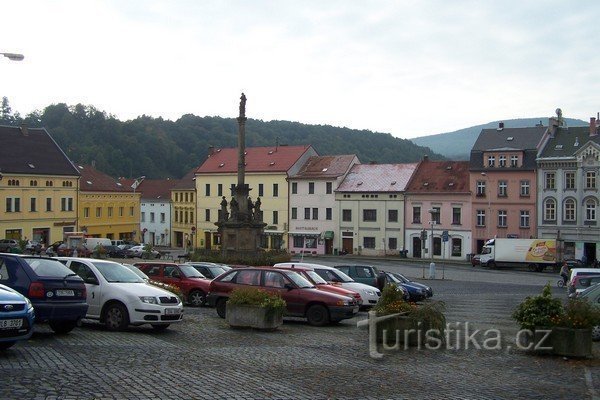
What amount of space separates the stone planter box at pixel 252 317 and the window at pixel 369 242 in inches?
2157

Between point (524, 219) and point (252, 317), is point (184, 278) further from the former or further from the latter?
point (524, 219)

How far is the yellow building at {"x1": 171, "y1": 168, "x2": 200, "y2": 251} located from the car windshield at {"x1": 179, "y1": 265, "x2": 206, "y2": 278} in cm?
6105

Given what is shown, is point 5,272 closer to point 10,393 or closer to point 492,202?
point 10,393

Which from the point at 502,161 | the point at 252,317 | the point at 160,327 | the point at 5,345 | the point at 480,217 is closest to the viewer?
the point at 5,345

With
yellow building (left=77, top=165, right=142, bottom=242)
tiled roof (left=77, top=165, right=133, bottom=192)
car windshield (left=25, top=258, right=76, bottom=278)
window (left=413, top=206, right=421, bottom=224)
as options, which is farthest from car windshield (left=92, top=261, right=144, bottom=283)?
tiled roof (left=77, top=165, right=133, bottom=192)

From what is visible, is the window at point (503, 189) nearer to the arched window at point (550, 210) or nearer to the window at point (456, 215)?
the arched window at point (550, 210)

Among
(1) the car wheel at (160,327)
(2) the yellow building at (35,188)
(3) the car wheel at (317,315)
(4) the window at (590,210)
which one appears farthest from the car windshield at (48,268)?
(4) the window at (590,210)

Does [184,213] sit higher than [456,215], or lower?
higher

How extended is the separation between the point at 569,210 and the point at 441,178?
1258 centimetres

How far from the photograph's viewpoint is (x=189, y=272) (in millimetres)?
24234

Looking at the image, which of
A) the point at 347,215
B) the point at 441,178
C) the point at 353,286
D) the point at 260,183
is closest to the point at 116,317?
the point at 353,286

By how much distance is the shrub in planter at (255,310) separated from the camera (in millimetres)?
16922

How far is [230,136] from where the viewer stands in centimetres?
13612

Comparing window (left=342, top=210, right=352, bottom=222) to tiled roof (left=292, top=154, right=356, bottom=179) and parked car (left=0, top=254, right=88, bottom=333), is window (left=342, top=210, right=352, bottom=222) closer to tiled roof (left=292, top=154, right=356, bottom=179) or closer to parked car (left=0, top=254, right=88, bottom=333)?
tiled roof (left=292, top=154, right=356, bottom=179)
